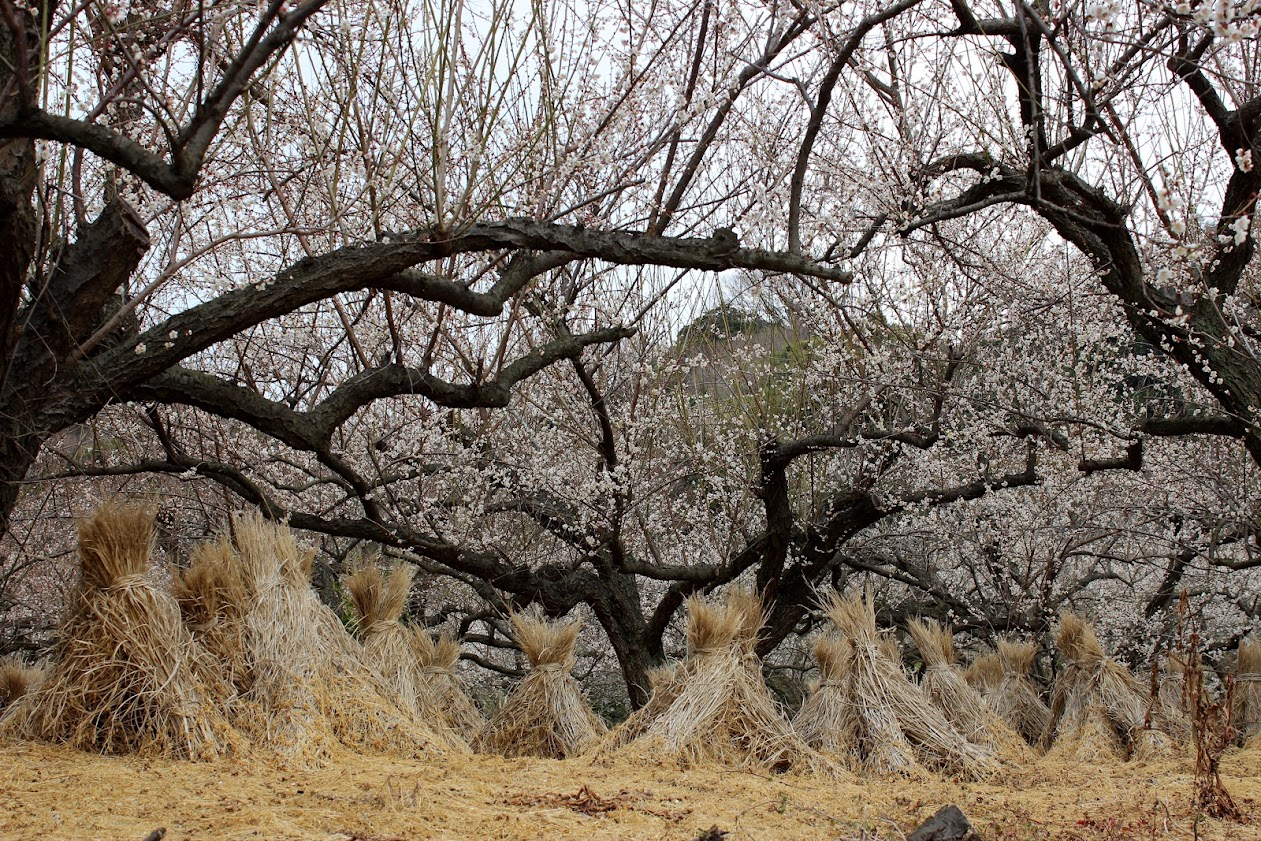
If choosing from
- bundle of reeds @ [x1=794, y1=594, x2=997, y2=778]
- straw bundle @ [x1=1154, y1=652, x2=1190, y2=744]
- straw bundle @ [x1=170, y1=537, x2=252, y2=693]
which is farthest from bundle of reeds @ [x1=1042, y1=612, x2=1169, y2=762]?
straw bundle @ [x1=170, y1=537, x2=252, y2=693]

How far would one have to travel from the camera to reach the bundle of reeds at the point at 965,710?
412 cm

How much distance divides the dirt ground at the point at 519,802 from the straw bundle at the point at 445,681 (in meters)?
1.27

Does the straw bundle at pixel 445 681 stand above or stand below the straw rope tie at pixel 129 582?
below

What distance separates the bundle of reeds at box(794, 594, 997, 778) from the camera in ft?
12.2

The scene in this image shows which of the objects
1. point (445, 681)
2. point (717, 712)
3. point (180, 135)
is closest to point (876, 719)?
point (717, 712)

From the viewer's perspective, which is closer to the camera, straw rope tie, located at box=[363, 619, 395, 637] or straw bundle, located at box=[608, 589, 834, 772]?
straw bundle, located at box=[608, 589, 834, 772]

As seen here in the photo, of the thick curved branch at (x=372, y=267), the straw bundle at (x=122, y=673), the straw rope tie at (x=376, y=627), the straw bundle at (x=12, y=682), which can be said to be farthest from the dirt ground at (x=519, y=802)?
the straw bundle at (x=12, y=682)

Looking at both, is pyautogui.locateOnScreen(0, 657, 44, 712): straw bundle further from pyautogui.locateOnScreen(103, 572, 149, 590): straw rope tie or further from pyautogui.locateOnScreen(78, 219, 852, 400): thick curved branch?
pyautogui.locateOnScreen(78, 219, 852, 400): thick curved branch

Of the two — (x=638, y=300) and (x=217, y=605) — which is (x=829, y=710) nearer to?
(x=217, y=605)

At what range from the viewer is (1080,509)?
28.8 feet

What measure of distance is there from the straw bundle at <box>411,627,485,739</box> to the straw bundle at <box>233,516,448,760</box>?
32.8 inches

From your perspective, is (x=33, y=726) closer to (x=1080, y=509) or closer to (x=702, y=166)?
(x=702, y=166)

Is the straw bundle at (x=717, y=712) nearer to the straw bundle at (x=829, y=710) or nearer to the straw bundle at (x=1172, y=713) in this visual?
the straw bundle at (x=829, y=710)

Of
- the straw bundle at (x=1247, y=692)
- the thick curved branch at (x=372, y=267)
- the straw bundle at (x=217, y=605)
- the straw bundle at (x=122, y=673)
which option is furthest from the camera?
the straw bundle at (x=1247, y=692)
